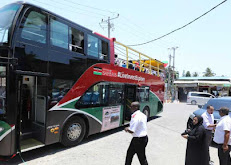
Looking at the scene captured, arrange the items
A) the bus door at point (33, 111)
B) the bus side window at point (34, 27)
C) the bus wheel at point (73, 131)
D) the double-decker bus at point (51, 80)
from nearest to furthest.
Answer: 1. the double-decker bus at point (51, 80)
2. the bus side window at point (34, 27)
3. the bus door at point (33, 111)
4. the bus wheel at point (73, 131)

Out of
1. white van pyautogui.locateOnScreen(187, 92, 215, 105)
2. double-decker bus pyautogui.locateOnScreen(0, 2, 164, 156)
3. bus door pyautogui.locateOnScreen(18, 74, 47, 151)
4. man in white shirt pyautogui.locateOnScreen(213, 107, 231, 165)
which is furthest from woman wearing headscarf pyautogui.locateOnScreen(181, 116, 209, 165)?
white van pyautogui.locateOnScreen(187, 92, 215, 105)

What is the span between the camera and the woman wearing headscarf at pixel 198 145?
10.5 ft

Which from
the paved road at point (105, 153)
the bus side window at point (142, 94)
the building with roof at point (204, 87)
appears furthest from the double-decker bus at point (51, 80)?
the building with roof at point (204, 87)

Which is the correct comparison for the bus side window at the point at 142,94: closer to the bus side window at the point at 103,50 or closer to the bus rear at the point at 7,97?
the bus side window at the point at 103,50

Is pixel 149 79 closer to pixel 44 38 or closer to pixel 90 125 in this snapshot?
pixel 90 125

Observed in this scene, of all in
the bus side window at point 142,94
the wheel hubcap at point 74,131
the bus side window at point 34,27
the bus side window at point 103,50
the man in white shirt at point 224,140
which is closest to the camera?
the man in white shirt at point 224,140

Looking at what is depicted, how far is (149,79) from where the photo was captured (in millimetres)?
10039

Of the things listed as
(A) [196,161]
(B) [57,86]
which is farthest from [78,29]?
(A) [196,161]

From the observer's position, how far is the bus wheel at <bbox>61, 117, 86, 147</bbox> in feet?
17.0

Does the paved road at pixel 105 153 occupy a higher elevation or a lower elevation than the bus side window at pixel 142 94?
lower

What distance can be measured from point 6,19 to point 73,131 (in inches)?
144

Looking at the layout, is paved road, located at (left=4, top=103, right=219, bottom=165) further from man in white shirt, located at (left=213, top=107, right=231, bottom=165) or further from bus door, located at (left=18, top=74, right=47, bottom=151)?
man in white shirt, located at (left=213, top=107, right=231, bottom=165)

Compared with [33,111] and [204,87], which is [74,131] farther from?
[204,87]

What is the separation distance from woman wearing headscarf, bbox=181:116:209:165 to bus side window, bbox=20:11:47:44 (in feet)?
13.8
